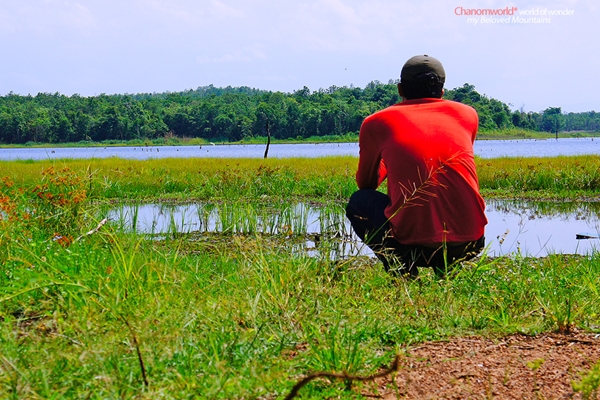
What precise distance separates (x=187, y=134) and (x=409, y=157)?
287ft

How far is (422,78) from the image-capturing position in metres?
3.79

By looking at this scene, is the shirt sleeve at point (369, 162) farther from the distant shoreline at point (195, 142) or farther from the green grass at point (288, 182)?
the distant shoreline at point (195, 142)

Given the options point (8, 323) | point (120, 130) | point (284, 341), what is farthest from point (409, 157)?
point (120, 130)

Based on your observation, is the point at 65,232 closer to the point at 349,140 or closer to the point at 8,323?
the point at 8,323

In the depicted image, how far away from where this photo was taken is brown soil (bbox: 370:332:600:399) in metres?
2.01

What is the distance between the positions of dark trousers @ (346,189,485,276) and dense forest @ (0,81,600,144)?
6873 centimetres

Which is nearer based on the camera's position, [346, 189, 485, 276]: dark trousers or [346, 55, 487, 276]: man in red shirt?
[346, 55, 487, 276]: man in red shirt

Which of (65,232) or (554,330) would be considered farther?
(65,232)

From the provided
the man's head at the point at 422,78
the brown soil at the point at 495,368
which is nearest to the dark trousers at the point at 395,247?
the man's head at the point at 422,78

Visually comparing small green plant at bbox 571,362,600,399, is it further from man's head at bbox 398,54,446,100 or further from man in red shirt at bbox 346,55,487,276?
man's head at bbox 398,54,446,100

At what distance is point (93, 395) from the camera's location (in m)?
1.87

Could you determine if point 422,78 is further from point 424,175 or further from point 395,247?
point 395,247

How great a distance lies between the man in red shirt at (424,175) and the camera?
3.54 meters

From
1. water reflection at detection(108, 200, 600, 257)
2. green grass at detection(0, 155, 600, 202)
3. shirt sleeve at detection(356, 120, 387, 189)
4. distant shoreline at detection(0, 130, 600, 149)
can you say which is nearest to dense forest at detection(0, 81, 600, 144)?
distant shoreline at detection(0, 130, 600, 149)
